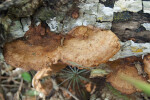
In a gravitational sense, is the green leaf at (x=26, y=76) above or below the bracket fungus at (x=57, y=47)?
below

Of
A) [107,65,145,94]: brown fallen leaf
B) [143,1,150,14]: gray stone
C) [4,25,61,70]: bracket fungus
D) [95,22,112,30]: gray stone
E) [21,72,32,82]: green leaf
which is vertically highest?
[143,1,150,14]: gray stone

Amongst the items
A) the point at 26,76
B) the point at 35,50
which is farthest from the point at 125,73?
the point at 26,76

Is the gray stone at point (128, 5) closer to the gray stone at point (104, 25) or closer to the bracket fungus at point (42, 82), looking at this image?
the gray stone at point (104, 25)

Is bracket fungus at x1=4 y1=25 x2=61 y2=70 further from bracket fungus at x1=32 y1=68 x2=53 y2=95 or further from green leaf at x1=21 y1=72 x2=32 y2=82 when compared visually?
green leaf at x1=21 y1=72 x2=32 y2=82

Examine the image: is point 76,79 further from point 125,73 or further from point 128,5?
point 128,5

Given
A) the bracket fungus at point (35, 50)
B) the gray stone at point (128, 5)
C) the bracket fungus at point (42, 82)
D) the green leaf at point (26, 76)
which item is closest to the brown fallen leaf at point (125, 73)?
the gray stone at point (128, 5)

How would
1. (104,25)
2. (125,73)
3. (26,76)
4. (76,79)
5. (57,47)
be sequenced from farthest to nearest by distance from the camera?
1. (26,76)
2. (76,79)
3. (125,73)
4. (57,47)
5. (104,25)

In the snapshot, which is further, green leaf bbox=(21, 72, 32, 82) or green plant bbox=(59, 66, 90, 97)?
green leaf bbox=(21, 72, 32, 82)

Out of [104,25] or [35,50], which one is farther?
[35,50]

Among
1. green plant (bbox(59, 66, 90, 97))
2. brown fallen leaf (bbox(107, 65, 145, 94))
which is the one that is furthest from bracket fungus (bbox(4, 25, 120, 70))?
green plant (bbox(59, 66, 90, 97))
